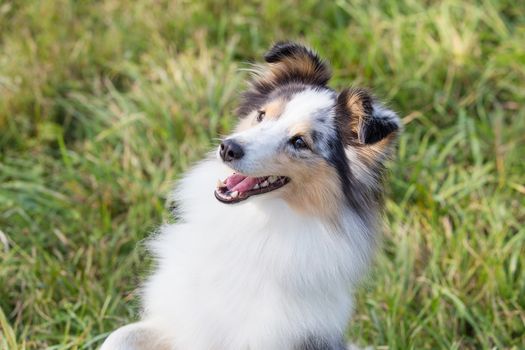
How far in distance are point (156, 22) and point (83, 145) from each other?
132cm

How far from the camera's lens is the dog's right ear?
10.4 ft

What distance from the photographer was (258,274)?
2.90 m

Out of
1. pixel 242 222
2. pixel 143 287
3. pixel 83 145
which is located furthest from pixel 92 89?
pixel 242 222

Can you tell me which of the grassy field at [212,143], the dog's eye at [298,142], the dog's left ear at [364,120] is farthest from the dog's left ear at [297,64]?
the grassy field at [212,143]

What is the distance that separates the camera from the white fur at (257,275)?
9.34 feet

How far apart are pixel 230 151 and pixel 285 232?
0.43 metres

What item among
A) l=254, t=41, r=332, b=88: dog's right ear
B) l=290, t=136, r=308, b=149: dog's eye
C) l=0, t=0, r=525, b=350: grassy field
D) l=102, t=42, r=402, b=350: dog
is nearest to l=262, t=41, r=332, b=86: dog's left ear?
l=254, t=41, r=332, b=88: dog's right ear

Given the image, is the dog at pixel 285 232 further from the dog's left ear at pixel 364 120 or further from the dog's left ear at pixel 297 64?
the dog's left ear at pixel 297 64

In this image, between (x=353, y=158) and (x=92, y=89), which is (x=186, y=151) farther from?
(x=353, y=158)

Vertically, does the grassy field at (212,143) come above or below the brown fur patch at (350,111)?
below

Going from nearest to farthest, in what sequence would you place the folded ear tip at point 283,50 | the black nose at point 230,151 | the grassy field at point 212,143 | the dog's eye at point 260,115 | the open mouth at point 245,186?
the black nose at point 230,151
the open mouth at point 245,186
the dog's eye at point 260,115
the folded ear tip at point 283,50
the grassy field at point 212,143

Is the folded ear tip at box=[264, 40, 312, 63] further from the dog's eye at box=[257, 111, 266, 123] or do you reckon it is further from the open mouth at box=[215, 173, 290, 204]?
the open mouth at box=[215, 173, 290, 204]

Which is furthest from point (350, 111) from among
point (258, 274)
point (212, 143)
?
point (212, 143)

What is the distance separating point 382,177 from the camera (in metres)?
2.95
